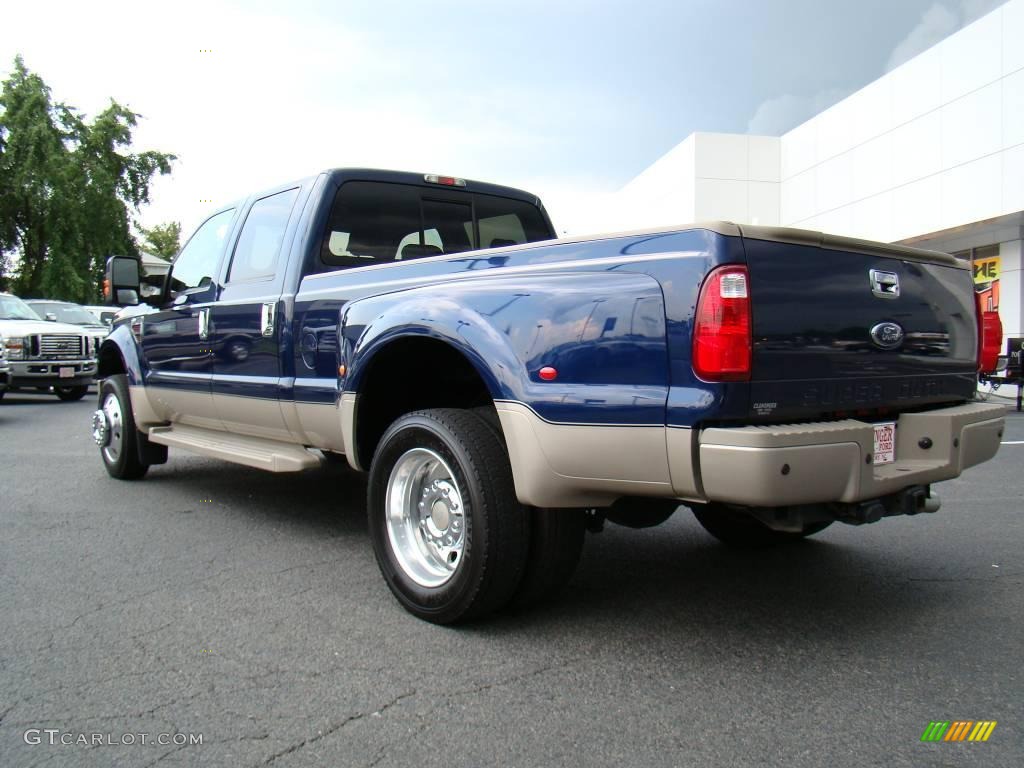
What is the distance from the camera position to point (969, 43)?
18859mm

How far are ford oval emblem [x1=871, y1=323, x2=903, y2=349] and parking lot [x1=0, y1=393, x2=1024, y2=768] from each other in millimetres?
1136

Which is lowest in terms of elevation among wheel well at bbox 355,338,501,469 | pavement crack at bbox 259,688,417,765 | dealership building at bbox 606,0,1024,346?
pavement crack at bbox 259,688,417,765

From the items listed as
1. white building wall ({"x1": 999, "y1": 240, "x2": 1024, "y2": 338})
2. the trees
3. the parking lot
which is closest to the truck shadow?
the parking lot

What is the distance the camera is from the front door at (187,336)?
551 cm

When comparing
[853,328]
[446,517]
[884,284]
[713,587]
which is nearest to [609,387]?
[853,328]

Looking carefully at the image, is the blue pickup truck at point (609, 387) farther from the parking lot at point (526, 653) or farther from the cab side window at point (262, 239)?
the parking lot at point (526, 653)

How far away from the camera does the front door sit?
5.51m

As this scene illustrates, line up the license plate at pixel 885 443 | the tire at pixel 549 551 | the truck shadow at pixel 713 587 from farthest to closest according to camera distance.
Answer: the truck shadow at pixel 713 587 < the tire at pixel 549 551 < the license plate at pixel 885 443

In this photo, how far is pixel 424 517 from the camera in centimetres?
368

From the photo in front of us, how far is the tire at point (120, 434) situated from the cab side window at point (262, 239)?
75.5 inches

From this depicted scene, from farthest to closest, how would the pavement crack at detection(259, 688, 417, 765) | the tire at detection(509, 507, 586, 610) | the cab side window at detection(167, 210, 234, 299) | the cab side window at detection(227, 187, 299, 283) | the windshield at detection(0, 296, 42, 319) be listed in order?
the windshield at detection(0, 296, 42, 319), the cab side window at detection(167, 210, 234, 299), the cab side window at detection(227, 187, 299, 283), the tire at detection(509, 507, 586, 610), the pavement crack at detection(259, 688, 417, 765)

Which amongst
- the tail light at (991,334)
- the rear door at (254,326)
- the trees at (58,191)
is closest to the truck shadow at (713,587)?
the rear door at (254,326)

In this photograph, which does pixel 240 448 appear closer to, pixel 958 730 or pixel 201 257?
pixel 201 257

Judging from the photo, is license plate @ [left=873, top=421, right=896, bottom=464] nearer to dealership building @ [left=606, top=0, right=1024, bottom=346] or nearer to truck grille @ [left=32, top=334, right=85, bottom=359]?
dealership building @ [left=606, top=0, right=1024, bottom=346]
